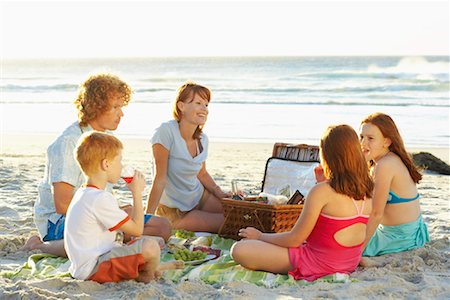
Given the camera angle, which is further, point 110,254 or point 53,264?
point 53,264

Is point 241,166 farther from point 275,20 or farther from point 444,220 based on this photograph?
point 275,20

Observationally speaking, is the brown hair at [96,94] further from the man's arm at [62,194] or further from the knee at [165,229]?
the knee at [165,229]

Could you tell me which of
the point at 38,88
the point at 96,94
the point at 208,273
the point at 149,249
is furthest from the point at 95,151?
the point at 38,88

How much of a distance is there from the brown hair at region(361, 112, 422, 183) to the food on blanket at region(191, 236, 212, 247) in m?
1.56

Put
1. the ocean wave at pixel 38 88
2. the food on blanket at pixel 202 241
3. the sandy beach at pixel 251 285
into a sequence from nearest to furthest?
the sandy beach at pixel 251 285
the food on blanket at pixel 202 241
the ocean wave at pixel 38 88

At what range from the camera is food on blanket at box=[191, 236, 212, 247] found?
18.9 feet

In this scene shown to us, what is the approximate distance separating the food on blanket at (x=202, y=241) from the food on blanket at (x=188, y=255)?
0.44m

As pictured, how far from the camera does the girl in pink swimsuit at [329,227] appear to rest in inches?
182

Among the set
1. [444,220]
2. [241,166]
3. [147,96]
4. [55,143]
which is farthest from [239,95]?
[55,143]

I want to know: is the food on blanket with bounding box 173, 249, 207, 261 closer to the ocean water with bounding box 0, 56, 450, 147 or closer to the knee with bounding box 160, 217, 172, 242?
the knee with bounding box 160, 217, 172, 242

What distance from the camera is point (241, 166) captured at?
10500 mm

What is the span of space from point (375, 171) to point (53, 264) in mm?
2404

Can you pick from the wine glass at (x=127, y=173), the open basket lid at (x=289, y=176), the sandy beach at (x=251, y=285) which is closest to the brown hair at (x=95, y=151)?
the wine glass at (x=127, y=173)

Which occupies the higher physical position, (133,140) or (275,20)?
(275,20)
